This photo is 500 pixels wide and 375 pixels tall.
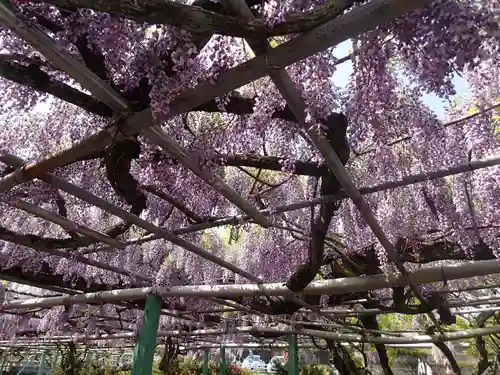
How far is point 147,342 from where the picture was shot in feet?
13.7

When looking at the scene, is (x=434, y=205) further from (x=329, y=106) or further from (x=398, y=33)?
(x=398, y=33)

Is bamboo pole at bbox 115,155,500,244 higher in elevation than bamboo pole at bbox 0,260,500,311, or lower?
higher

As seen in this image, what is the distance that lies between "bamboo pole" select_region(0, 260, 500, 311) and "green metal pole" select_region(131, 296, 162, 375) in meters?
0.14

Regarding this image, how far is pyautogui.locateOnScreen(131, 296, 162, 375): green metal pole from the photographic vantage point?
4.08m

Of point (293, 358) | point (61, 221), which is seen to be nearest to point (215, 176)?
point (61, 221)

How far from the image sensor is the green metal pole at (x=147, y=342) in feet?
13.4

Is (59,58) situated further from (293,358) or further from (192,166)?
(293,358)

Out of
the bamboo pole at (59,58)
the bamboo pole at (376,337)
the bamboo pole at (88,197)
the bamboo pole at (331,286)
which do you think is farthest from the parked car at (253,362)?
the bamboo pole at (59,58)

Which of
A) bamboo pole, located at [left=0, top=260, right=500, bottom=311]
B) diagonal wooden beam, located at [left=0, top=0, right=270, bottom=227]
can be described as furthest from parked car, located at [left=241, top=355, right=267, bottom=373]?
diagonal wooden beam, located at [left=0, top=0, right=270, bottom=227]

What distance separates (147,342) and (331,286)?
1913 millimetres

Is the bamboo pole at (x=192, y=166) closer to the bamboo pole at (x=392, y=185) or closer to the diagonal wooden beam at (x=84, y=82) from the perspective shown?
the diagonal wooden beam at (x=84, y=82)

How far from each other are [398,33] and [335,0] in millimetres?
288

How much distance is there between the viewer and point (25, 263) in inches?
181

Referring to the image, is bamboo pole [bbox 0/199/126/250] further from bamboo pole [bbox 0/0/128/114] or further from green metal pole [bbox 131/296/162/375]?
bamboo pole [bbox 0/0/128/114]
